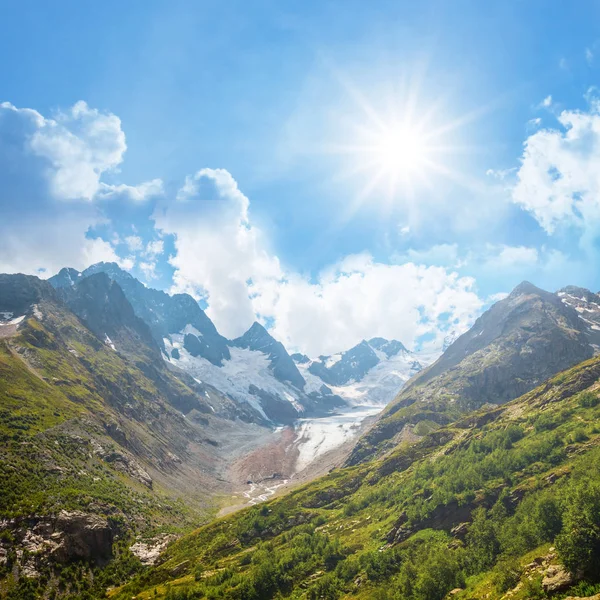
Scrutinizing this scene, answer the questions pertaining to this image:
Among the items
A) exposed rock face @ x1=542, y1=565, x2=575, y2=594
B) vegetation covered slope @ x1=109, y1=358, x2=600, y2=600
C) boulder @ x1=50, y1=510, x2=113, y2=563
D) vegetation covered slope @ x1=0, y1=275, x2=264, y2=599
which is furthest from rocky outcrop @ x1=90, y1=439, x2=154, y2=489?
exposed rock face @ x1=542, y1=565, x2=575, y2=594

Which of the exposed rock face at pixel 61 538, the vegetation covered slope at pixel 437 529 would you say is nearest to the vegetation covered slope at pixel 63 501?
the exposed rock face at pixel 61 538

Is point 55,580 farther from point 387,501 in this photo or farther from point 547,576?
point 547,576

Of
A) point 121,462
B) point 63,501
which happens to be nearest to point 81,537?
point 63,501

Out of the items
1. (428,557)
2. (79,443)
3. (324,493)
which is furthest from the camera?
(79,443)

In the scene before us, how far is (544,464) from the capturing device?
8819 cm

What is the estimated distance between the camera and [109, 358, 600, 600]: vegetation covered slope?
186 feet

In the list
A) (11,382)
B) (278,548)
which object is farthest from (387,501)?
(11,382)

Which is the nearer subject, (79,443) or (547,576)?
(547,576)

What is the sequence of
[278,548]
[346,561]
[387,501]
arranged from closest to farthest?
[346,561]
[278,548]
[387,501]

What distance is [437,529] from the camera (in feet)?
267

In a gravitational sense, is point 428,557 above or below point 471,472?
below

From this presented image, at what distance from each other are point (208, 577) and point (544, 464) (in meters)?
79.2

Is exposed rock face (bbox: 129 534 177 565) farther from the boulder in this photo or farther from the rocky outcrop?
the rocky outcrop

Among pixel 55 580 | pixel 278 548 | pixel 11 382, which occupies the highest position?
pixel 11 382
